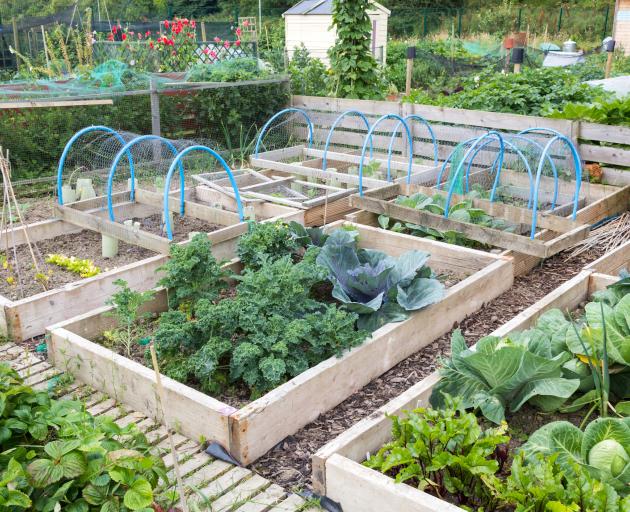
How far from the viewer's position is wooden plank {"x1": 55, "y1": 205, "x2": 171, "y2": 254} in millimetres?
4934

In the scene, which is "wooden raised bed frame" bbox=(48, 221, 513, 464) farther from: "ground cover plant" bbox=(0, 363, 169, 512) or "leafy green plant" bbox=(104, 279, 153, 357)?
"ground cover plant" bbox=(0, 363, 169, 512)

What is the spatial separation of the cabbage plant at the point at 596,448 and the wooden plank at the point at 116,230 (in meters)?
3.10

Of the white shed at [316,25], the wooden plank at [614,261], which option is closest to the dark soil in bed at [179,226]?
A: the wooden plank at [614,261]

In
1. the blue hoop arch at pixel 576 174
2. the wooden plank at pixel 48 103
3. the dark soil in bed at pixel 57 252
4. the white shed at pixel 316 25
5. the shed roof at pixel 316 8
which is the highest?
the shed roof at pixel 316 8

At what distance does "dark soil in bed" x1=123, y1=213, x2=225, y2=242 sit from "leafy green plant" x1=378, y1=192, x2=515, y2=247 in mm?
1499

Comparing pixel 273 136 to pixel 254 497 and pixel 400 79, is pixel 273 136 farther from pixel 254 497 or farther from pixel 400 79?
pixel 400 79

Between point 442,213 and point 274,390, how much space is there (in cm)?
296

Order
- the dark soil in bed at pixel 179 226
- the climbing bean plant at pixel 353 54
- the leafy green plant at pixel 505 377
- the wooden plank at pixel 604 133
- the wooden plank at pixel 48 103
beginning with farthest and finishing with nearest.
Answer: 1. the climbing bean plant at pixel 353 54
2. the wooden plank at pixel 48 103
3. the wooden plank at pixel 604 133
4. the dark soil in bed at pixel 179 226
5. the leafy green plant at pixel 505 377

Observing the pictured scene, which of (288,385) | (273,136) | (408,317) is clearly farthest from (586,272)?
(273,136)

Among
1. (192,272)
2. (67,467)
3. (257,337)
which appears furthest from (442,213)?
(67,467)

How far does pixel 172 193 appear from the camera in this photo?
6.43 meters

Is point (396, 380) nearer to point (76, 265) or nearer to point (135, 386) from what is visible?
point (135, 386)

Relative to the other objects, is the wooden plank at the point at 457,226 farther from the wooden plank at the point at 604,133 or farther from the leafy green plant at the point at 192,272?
the wooden plank at the point at 604,133

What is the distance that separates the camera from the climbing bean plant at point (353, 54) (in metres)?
9.30
